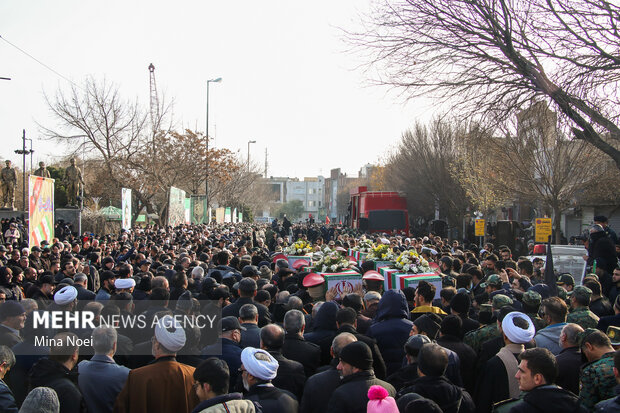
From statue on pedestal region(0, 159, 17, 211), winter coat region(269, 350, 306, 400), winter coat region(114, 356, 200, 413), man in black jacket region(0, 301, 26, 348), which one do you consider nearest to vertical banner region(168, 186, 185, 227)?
statue on pedestal region(0, 159, 17, 211)

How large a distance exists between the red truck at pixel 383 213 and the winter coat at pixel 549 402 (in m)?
24.7

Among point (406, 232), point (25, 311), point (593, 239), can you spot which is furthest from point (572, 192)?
point (25, 311)

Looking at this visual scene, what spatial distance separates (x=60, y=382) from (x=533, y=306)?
4.99m

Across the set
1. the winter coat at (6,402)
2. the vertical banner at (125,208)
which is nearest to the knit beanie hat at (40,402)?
the winter coat at (6,402)

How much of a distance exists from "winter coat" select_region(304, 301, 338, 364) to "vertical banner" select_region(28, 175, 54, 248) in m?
12.5

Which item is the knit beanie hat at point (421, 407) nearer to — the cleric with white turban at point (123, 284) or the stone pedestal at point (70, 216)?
the cleric with white turban at point (123, 284)

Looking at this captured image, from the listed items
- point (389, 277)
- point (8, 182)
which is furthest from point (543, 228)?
point (8, 182)

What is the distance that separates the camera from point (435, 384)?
418 cm

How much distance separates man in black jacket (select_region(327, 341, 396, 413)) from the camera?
4090 mm

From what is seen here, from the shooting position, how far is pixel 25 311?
6074 millimetres

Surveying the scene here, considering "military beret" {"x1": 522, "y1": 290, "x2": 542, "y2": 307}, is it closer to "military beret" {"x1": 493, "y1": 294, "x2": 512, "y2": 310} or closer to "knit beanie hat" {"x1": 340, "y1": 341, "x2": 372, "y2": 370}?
"military beret" {"x1": 493, "y1": 294, "x2": 512, "y2": 310}

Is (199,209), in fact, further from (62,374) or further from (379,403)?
(379,403)

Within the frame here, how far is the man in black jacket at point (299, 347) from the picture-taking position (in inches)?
216

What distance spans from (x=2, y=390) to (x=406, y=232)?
84.4ft
